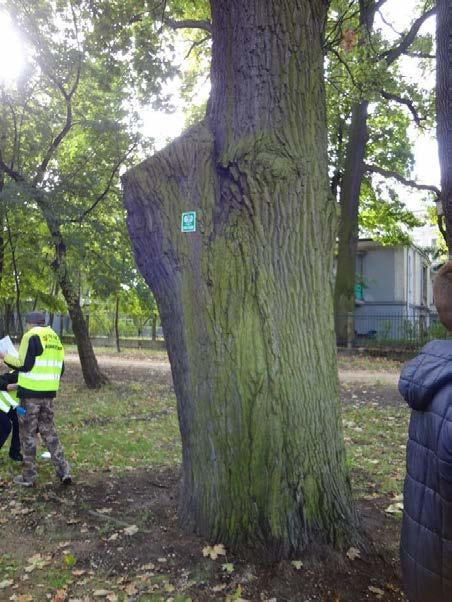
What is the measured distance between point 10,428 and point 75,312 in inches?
277

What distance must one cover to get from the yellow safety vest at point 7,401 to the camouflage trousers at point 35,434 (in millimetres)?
868

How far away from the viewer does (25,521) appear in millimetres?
5234

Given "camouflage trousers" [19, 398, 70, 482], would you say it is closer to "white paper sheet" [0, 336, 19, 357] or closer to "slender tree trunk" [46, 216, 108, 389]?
"white paper sheet" [0, 336, 19, 357]

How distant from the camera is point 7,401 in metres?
7.12

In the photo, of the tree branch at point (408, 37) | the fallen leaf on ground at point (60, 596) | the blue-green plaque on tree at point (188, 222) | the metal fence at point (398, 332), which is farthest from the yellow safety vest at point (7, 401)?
the metal fence at point (398, 332)

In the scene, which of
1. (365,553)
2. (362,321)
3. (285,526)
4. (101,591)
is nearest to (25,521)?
(101,591)

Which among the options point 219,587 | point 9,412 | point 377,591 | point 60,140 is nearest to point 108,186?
point 60,140

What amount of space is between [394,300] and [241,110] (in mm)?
29288

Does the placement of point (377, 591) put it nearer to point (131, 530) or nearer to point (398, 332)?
point (131, 530)

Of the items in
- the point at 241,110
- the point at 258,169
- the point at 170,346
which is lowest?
the point at 170,346

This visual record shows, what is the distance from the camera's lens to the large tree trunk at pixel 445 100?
4867mm

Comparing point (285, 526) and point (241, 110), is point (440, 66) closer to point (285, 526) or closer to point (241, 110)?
point (241, 110)

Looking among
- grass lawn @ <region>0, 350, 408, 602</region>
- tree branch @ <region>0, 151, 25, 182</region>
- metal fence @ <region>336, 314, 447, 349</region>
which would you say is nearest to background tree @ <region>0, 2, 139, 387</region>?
tree branch @ <region>0, 151, 25, 182</region>

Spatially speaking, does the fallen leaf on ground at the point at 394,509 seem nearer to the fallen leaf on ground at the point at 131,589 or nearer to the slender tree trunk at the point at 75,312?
the fallen leaf on ground at the point at 131,589
